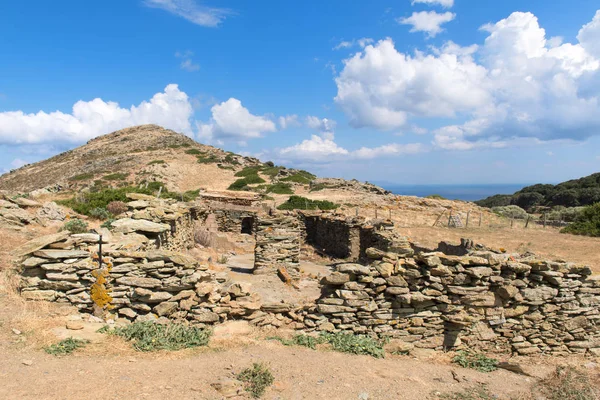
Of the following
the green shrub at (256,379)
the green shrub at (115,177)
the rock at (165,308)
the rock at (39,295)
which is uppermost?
the green shrub at (115,177)

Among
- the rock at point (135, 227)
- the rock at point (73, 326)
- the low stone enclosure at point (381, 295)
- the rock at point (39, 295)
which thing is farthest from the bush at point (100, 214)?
the rock at point (73, 326)

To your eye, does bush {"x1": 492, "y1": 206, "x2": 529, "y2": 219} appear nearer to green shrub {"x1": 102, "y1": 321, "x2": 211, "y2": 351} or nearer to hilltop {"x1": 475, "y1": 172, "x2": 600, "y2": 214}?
hilltop {"x1": 475, "y1": 172, "x2": 600, "y2": 214}

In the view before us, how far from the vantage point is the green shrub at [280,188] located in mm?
40056

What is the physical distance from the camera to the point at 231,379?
5.05m

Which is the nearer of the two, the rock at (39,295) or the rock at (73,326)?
the rock at (73,326)

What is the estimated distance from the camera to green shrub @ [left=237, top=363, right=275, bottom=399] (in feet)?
16.0

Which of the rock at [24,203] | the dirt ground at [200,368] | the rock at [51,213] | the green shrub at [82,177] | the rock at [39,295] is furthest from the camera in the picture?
the green shrub at [82,177]

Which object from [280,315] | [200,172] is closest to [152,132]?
[200,172]

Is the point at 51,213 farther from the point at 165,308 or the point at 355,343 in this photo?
the point at 355,343

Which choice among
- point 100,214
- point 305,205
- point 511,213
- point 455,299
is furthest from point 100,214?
point 511,213

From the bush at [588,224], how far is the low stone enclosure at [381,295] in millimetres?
18118

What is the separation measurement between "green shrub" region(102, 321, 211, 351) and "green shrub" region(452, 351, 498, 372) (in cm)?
460

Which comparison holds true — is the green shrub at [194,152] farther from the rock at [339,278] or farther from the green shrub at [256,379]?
the green shrub at [256,379]

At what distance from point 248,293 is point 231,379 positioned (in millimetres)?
2245
